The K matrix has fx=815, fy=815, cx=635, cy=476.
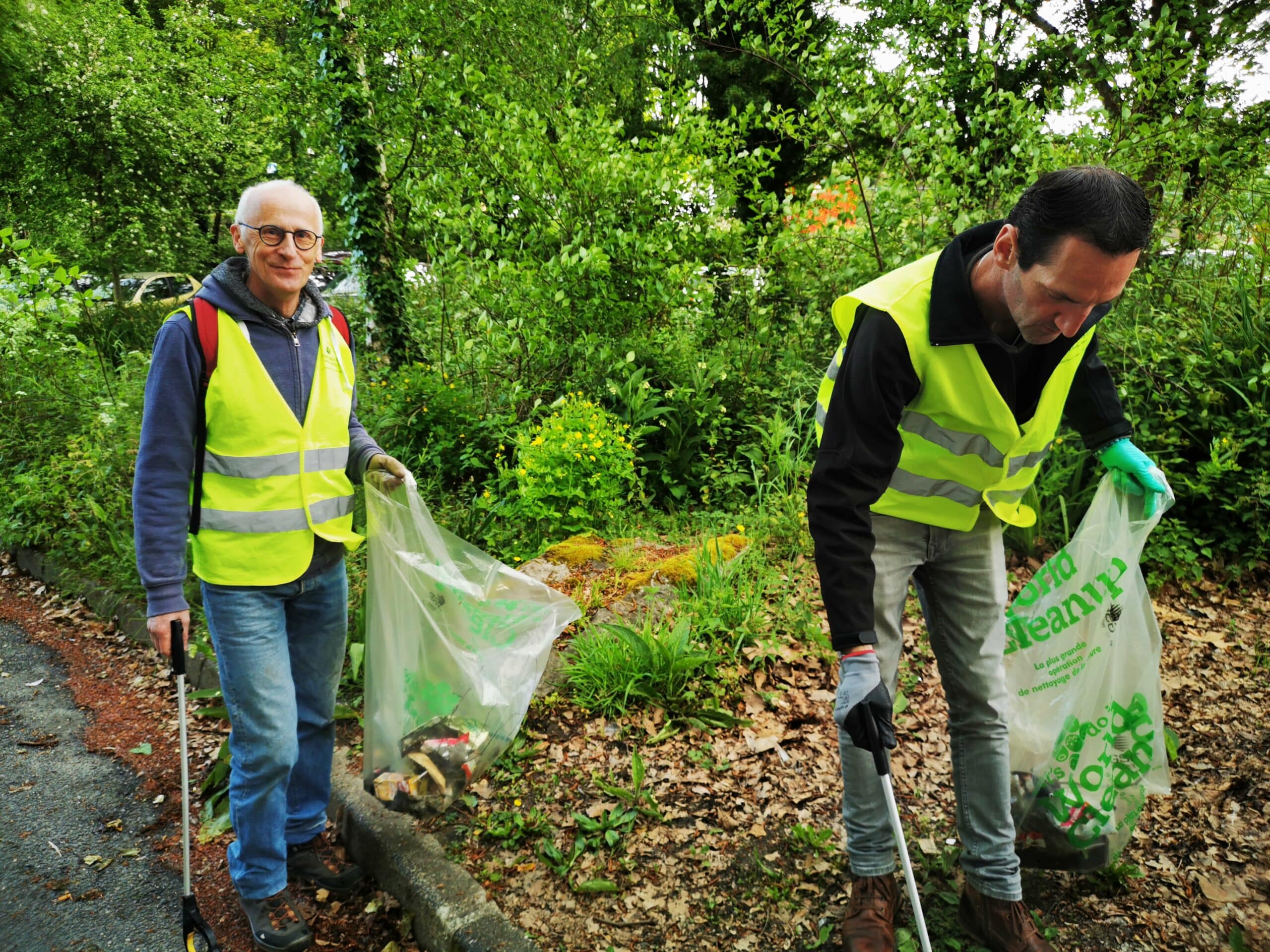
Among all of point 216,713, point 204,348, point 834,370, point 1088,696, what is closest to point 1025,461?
point 834,370

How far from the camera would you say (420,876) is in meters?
2.48

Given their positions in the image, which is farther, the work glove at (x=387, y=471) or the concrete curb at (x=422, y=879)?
the work glove at (x=387, y=471)

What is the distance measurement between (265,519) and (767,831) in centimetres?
183

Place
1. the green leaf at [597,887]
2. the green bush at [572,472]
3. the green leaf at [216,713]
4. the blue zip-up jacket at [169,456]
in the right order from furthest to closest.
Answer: the green bush at [572,472], the green leaf at [216,713], the green leaf at [597,887], the blue zip-up jacket at [169,456]

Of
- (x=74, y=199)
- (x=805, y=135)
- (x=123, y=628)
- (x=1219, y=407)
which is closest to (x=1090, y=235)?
(x=1219, y=407)

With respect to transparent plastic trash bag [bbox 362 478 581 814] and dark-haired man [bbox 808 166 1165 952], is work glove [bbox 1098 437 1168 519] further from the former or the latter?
transparent plastic trash bag [bbox 362 478 581 814]

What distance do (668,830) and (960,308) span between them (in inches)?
73.2

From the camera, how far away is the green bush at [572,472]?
4293 millimetres

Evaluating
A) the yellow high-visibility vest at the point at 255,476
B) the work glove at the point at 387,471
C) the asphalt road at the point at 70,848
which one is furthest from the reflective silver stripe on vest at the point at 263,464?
the asphalt road at the point at 70,848

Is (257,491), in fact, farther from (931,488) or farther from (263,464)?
(931,488)

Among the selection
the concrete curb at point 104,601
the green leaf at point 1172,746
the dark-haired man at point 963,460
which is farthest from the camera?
the concrete curb at point 104,601

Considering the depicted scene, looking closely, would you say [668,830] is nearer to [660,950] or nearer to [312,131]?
[660,950]

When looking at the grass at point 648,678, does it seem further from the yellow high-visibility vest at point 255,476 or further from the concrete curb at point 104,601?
the concrete curb at point 104,601

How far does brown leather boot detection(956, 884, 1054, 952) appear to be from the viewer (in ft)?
6.80
